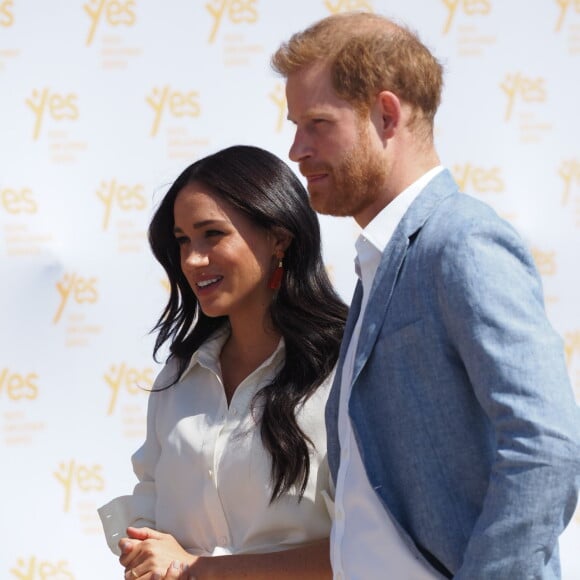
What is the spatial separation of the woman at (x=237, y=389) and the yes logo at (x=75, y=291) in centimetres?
155

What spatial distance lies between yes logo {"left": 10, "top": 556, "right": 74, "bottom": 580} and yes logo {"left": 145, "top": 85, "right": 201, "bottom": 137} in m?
1.49

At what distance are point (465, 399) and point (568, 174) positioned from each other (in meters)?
2.70

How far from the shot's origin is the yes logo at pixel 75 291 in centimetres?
381

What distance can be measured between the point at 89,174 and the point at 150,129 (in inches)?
10.2

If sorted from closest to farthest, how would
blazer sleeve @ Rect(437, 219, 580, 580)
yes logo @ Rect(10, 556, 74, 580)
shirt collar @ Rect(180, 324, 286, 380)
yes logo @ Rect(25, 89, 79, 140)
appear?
blazer sleeve @ Rect(437, 219, 580, 580)
shirt collar @ Rect(180, 324, 286, 380)
yes logo @ Rect(10, 556, 74, 580)
yes logo @ Rect(25, 89, 79, 140)

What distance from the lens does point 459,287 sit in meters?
1.28

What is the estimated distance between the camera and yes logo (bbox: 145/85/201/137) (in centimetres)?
388

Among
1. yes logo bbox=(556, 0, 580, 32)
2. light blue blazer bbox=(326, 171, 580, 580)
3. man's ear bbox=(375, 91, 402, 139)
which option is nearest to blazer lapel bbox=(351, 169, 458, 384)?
light blue blazer bbox=(326, 171, 580, 580)

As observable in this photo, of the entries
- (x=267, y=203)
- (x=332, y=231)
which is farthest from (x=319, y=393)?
(x=332, y=231)

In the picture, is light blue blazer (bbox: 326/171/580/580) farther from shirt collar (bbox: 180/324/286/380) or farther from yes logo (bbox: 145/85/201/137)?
yes logo (bbox: 145/85/201/137)

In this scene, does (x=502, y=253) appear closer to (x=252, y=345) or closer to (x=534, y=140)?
(x=252, y=345)

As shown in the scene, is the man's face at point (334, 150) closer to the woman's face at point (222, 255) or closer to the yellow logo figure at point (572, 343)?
the woman's face at point (222, 255)

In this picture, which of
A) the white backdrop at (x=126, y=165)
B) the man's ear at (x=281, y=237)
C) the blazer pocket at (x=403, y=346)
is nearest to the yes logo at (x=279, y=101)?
the white backdrop at (x=126, y=165)

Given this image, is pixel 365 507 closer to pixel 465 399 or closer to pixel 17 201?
pixel 465 399
